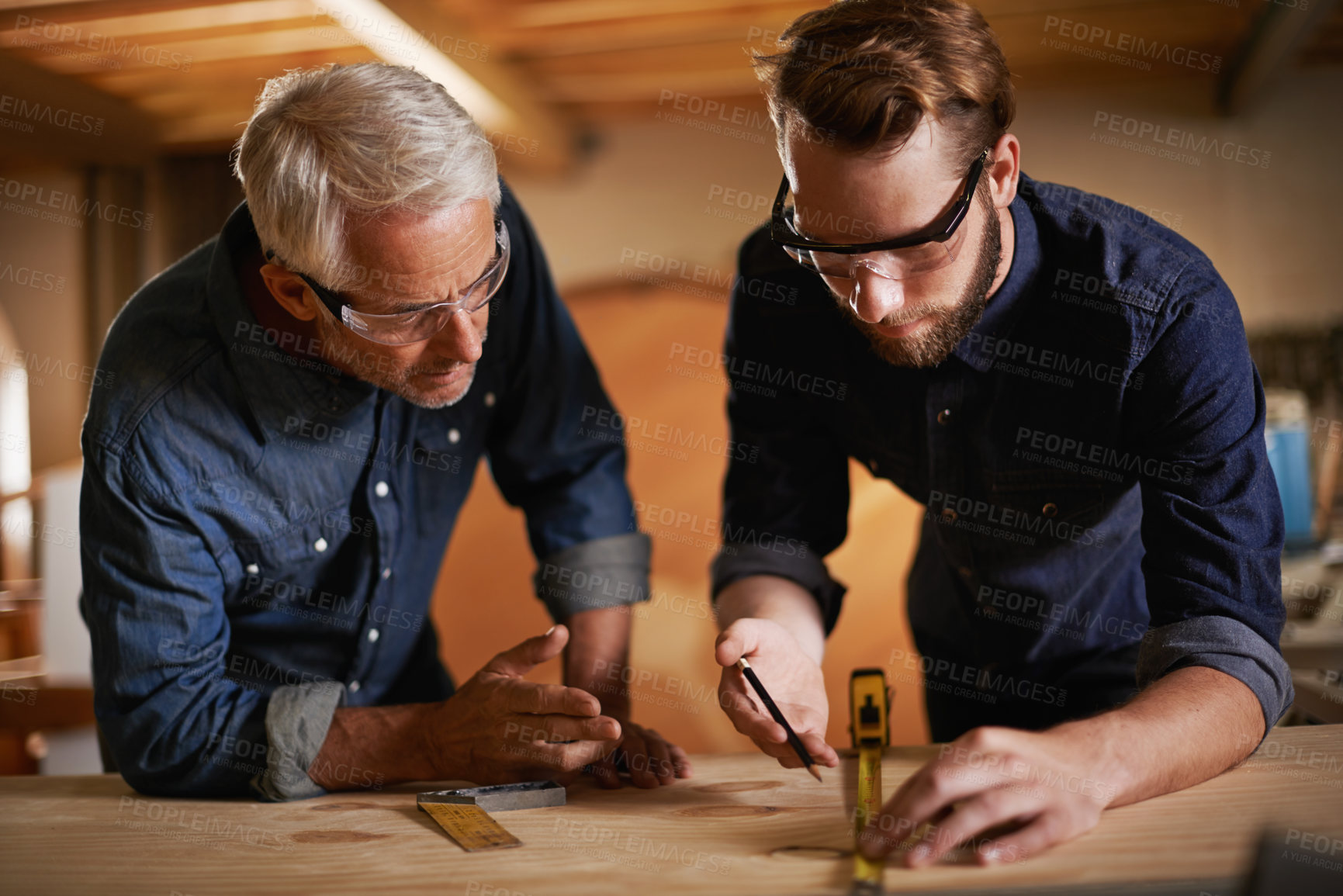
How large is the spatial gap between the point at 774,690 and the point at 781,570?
11.6 inches

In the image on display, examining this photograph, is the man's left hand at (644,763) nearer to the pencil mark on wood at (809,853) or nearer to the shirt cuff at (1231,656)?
the pencil mark on wood at (809,853)

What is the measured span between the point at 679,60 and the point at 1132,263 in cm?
425

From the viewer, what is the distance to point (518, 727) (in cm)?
141

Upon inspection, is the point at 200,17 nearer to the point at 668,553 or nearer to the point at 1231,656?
the point at 668,553

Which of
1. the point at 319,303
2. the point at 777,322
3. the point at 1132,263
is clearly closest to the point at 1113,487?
the point at 1132,263

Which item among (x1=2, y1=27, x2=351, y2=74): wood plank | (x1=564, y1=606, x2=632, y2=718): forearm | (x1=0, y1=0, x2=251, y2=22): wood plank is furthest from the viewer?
(x1=2, y1=27, x2=351, y2=74): wood plank

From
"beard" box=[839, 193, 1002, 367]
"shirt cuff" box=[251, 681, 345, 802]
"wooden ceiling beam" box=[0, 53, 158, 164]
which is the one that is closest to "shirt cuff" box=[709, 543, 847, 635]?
"beard" box=[839, 193, 1002, 367]

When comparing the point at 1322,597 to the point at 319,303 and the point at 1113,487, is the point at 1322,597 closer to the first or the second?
the point at 1113,487

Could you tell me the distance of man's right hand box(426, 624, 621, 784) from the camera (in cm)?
138

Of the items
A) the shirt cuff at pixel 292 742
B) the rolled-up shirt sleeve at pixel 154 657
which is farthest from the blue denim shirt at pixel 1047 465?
the rolled-up shirt sleeve at pixel 154 657

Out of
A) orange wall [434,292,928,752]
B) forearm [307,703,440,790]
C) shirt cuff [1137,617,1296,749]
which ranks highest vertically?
shirt cuff [1137,617,1296,749]

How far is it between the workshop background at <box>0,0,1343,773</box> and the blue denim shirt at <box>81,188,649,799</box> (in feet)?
9.23

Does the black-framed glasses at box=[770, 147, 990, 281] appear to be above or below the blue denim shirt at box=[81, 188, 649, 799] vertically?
above

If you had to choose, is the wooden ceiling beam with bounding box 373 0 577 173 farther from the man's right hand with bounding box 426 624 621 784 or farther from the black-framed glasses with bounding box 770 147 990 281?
the man's right hand with bounding box 426 624 621 784
